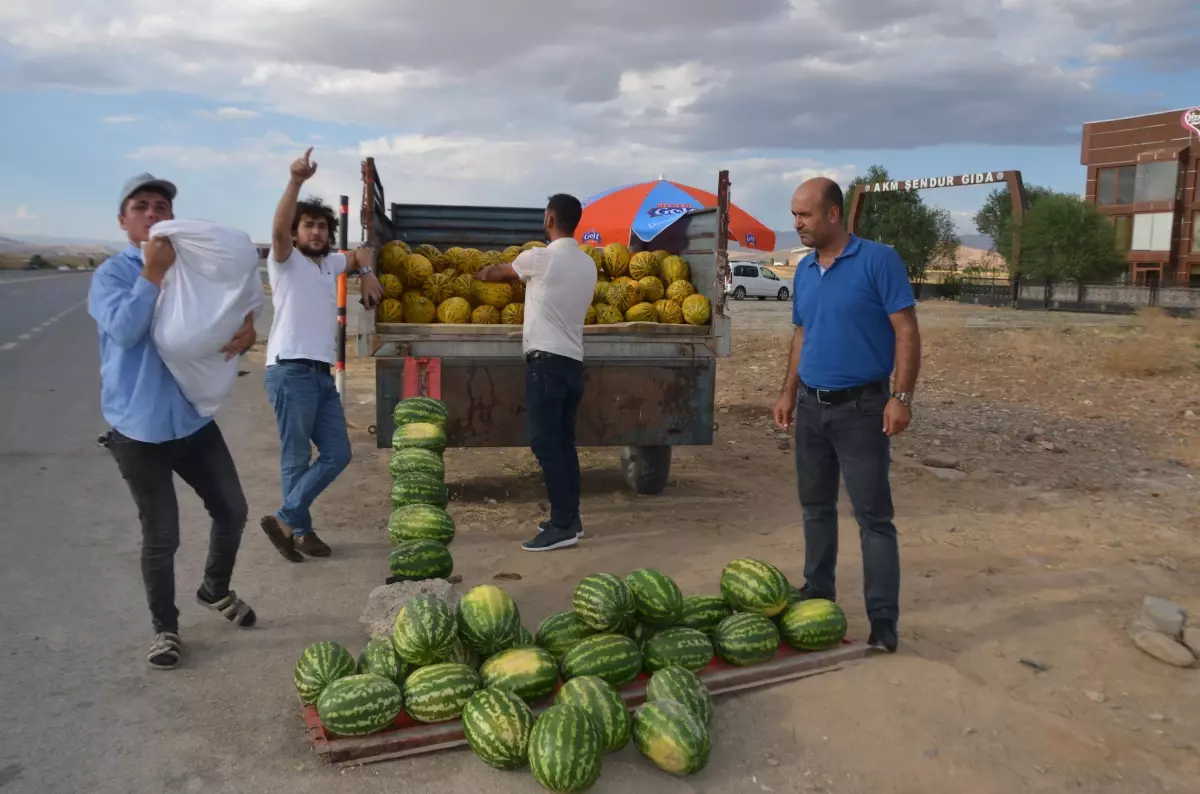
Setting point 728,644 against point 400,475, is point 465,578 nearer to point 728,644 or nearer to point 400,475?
point 400,475

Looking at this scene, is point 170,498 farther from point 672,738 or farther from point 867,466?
point 867,466

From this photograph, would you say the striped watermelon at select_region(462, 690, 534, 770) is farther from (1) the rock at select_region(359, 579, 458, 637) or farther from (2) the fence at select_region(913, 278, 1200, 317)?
(2) the fence at select_region(913, 278, 1200, 317)

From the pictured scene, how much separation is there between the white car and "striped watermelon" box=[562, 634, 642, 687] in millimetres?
41543

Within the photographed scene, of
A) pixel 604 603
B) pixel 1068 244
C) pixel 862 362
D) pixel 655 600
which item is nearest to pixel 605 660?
pixel 604 603

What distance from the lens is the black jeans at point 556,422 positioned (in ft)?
19.5

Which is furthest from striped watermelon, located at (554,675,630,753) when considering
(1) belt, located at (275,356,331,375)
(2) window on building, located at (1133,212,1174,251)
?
(2) window on building, located at (1133,212,1174,251)

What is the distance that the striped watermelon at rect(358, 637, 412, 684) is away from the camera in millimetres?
3771

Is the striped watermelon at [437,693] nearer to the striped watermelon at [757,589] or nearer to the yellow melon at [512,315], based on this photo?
the striped watermelon at [757,589]

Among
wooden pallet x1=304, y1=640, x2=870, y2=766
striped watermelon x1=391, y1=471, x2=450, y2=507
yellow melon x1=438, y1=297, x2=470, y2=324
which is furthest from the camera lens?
yellow melon x1=438, y1=297, x2=470, y2=324

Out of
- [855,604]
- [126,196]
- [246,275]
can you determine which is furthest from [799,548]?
[126,196]

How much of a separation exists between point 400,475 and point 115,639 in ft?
5.51

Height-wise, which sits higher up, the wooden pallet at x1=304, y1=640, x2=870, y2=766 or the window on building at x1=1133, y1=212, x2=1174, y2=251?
the window on building at x1=1133, y1=212, x2=1174, y2=251

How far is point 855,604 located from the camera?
17.0 feet

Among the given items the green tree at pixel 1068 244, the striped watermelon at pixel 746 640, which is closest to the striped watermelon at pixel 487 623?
the striped watermelon at pixel 746 640
